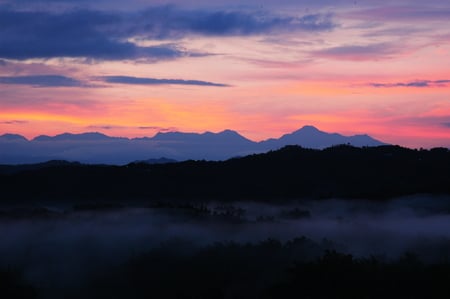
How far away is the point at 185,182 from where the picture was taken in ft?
252

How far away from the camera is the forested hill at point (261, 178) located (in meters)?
72.1

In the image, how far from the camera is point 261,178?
3063 inches

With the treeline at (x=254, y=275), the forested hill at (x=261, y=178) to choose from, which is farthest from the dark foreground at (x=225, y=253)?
the forested hill at (x=261, y=178)

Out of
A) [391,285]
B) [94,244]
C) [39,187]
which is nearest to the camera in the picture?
[391,285]

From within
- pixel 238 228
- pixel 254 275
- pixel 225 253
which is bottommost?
pixel 254 275

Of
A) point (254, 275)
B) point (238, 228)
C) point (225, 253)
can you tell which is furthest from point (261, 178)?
point (254, 275)

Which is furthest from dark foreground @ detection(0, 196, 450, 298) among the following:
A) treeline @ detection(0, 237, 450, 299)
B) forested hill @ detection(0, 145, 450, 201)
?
forested hill @ detection(0, 145, 450, 201)

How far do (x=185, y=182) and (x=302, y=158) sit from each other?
12.5 metres

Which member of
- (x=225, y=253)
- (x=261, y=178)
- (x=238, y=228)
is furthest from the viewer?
(x=261, y=178)

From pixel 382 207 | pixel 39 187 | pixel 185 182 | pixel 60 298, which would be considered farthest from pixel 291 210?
pixel 60 298

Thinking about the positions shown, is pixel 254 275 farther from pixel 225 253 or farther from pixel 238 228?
pixel 238 228

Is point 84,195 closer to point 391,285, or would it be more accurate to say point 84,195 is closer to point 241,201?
point 241,201

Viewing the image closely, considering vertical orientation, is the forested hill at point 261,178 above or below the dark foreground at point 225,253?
above

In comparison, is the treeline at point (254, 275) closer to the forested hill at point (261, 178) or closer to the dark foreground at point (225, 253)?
the dark foreground at point (225, 253)
